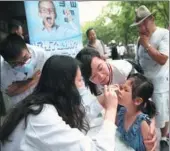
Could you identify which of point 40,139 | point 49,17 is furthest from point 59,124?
point 49,17

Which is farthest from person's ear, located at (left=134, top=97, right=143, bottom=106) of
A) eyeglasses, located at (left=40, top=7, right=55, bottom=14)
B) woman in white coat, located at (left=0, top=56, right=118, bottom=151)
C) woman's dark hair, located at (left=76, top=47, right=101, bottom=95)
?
eyeglasses, located at (left=40, top=7, right=55, bottom=14)

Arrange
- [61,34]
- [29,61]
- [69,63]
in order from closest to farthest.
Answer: [69,63] < [29,61] < [61,34]

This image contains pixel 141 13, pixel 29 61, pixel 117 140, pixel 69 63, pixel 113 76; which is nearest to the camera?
pixel 69 63

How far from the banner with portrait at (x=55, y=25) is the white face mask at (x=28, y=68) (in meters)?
1.01

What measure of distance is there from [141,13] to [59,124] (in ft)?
4.84

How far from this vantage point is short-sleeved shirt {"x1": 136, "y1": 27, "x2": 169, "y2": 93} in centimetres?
219

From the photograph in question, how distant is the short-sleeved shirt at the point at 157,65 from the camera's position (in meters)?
2.19

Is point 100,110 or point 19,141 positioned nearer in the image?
point 19,141

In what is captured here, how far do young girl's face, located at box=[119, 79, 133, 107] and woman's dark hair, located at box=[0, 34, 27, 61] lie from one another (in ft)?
1.88

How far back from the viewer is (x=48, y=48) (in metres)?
2.94

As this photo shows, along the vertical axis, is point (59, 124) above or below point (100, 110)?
above

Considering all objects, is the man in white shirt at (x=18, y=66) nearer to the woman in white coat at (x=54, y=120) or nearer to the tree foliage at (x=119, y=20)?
the woman in white coat at (x=54, y=120)

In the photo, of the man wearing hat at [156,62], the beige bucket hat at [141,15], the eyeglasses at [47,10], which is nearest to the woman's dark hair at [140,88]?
the man wearing hat at [156,62]

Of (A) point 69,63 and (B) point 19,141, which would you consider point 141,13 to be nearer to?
(A) point 69,63
